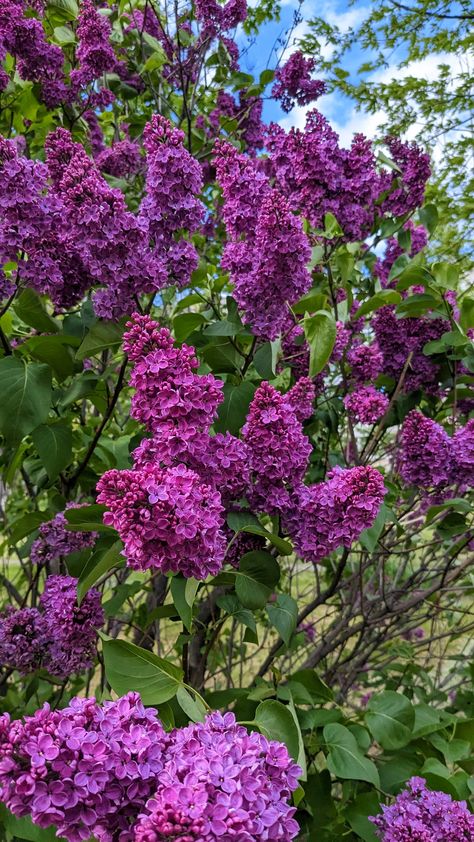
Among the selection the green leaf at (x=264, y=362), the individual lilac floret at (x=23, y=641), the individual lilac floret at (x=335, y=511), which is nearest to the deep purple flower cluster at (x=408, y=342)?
the green leaf at (x=264, y=362)

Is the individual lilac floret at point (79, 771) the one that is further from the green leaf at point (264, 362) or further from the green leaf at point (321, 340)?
the green leaf at point (264, 362)

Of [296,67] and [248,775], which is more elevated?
[296,67]

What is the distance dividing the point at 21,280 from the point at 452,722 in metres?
1.93

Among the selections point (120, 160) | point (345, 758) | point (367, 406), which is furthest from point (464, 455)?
point (120, 160)

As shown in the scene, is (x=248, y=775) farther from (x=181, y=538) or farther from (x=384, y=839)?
(x=384, y=839)

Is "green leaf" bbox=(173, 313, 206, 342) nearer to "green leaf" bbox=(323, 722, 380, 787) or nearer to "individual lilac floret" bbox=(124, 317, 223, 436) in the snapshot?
"individual lilac floret" bbox=(124, 317, 223, 436)

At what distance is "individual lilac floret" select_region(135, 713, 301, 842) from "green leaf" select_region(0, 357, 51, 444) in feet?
2.98

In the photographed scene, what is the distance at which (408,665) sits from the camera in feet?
9.09

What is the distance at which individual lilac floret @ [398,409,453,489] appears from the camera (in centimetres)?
185

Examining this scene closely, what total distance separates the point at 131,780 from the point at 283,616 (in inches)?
30.6

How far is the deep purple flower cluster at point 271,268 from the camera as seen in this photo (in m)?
1.48

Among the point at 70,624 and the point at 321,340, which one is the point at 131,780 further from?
the point at 321,340

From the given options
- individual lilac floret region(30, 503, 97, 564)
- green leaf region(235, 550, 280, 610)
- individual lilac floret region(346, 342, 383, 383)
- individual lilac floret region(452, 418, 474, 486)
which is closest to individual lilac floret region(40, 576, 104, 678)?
individual lilac floret region(30, 503, 97, 564)

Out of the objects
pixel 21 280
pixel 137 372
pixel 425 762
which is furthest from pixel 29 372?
pixel 425 762
